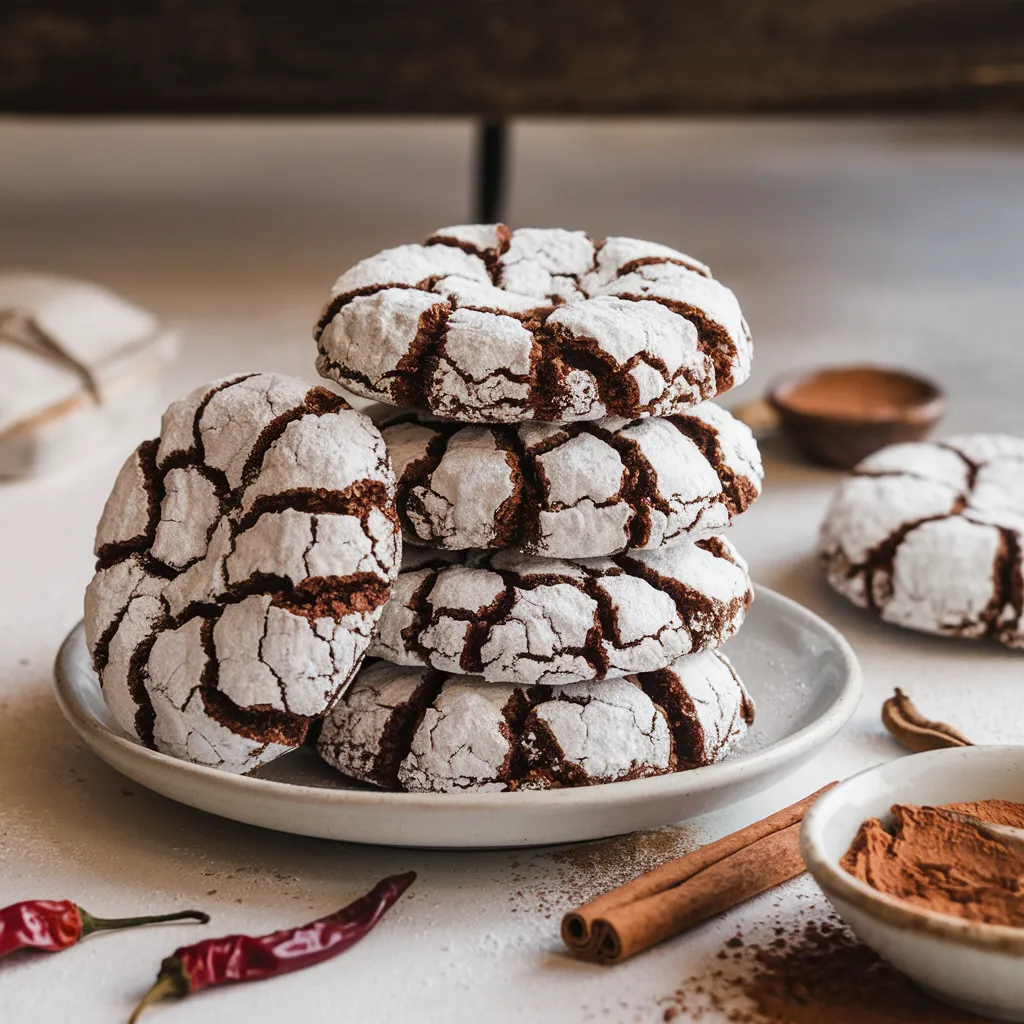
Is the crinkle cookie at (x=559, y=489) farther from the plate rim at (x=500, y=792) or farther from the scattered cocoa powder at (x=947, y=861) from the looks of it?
the scattered cocoa powder at (x=947, y=861)

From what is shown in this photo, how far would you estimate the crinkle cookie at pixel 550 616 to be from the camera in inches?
56.9

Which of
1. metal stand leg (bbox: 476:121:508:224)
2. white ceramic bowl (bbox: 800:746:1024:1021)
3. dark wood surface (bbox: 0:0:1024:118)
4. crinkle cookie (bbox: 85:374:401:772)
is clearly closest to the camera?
white ceramic bowl (bbox: 800:746:1024:1021)

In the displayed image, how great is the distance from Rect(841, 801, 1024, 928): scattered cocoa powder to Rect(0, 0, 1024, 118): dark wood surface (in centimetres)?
338

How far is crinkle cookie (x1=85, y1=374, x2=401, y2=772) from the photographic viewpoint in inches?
55.0

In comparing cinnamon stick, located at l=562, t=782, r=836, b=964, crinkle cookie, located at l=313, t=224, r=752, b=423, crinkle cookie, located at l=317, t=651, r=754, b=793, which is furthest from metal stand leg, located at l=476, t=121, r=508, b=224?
cinnamon stick, located at l=562, t=782, r=836, b=964

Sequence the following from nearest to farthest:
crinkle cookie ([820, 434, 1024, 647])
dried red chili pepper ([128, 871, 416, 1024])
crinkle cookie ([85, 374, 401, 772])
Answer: dried red chili pepper ([128, 871, 416, 1024])
crinkle cookie ([85, 374, 401, 772])
crinkle cookie ([820, 434, 1024, 647])

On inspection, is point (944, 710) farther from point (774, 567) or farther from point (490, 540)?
point (490, 540)

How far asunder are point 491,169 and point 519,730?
365 centimetres

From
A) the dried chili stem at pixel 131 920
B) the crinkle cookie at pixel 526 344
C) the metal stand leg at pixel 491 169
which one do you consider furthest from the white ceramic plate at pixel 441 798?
the metal stand leg at pixel 491 169

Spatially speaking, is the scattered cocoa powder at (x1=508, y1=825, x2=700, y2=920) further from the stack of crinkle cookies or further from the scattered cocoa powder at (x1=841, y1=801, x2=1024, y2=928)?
the scattered cocoa powder at (x1=841, y1=801, x2=1024, y2=928)

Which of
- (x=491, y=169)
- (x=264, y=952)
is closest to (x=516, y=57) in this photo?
(x=491, y=169)

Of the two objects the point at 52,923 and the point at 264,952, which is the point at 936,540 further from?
the point at 52,923

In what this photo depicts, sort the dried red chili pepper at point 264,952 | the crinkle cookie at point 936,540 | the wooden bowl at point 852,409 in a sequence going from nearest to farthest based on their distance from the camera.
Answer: the dried red chili pepper at point 264,952 < the crinkle cookie at point 936,540 < the wooden bowl at point 852,409

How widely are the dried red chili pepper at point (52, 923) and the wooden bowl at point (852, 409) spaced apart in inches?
74.7
